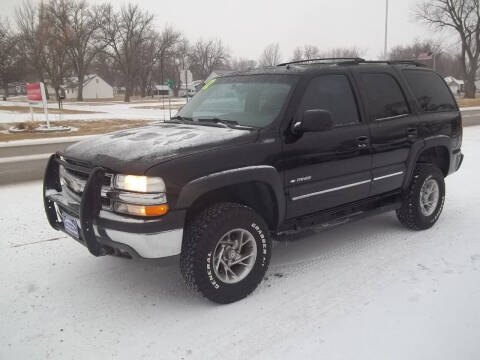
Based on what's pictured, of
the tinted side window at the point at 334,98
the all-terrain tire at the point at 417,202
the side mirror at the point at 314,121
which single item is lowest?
the all-terrain tire at the point at 417,202

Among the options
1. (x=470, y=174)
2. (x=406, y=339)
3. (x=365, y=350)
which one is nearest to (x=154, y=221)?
(x=365, y=350)

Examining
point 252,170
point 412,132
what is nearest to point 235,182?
point 252,170

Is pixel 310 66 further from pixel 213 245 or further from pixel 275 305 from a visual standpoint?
pixel 275 305

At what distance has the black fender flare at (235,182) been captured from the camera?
2980mm

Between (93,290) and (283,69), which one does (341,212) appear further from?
(93,290)

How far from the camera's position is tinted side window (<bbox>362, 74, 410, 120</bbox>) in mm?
4281

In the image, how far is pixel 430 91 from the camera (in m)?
5.01

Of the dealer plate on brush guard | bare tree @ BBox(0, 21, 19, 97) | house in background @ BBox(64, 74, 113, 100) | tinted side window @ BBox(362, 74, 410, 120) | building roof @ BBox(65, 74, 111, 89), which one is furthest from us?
house in background @ BBox(64, 74, 113, 100)

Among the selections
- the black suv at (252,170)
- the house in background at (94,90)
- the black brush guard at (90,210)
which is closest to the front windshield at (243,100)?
the black suv at (252,170)

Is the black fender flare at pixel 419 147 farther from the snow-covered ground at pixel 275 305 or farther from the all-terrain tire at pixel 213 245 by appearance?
the all-terrain tire at pixel 213 245

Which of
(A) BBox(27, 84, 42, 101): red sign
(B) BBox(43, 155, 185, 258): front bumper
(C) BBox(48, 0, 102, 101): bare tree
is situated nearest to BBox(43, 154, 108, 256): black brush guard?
(B) BBox(43, 155, 185, 258): front bumper

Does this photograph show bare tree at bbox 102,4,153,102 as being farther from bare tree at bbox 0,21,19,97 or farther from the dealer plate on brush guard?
the dealer plate on brush guard

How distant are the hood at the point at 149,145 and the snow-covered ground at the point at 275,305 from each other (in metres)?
0.75

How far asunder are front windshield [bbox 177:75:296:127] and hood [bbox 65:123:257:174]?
0.91 feet
